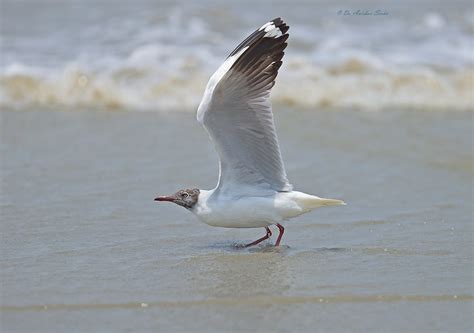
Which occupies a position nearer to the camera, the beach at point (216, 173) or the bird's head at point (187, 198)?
the beach at point (216, 173)

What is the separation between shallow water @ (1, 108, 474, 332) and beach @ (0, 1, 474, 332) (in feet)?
0.06

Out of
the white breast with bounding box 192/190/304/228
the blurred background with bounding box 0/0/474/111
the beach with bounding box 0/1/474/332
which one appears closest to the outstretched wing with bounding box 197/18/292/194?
the white breast with bounding box 192/190/304/228

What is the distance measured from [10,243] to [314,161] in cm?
339

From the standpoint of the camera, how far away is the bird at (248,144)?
5.38m

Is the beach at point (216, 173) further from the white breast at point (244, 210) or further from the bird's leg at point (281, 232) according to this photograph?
the white breast at point (244, 210)

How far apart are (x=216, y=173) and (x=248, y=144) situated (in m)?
2.12

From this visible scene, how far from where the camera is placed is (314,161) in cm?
797

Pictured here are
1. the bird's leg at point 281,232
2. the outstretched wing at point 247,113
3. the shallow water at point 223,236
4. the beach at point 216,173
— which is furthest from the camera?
the bird's leg at point 281,232

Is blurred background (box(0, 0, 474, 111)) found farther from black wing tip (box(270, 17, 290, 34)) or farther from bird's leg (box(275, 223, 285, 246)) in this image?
black wing tip (box(270, 17, 290, 34))

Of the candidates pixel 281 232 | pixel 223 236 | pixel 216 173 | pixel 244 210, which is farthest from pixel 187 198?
pixel 216 173

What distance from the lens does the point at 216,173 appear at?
7.70m

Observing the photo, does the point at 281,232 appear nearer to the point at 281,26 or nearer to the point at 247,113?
the point at 247,113

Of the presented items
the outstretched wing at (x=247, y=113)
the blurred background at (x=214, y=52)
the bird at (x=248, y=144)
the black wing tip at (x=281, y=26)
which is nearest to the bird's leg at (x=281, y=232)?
the bird at (x=248, y=144)

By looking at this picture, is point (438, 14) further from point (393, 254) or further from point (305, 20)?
point (393, 254)
